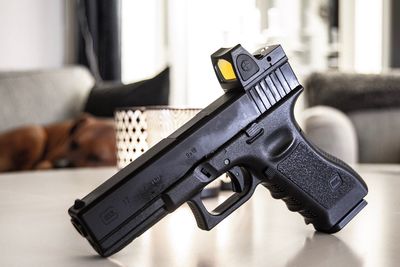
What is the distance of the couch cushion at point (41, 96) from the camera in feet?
7.86

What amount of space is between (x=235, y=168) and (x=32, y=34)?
2.62 metres

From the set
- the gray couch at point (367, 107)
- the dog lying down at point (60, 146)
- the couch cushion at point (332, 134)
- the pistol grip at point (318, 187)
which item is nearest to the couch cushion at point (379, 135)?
the gray couch at point (367, 107)

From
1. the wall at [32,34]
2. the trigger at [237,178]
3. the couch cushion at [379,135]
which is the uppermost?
the trigger at [237,178]

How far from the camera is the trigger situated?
0.63 meters

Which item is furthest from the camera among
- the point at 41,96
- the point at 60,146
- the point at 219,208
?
the point at 41,96

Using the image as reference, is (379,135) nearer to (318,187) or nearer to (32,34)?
(32,34)

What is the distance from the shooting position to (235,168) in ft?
2.05

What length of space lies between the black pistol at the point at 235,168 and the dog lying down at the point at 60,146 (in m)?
1.25

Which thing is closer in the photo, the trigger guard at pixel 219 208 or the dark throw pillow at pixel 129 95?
the trigger guard at pixel 219 208

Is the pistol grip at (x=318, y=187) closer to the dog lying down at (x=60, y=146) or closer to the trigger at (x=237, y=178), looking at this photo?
the trigger at (x=237, y=178)

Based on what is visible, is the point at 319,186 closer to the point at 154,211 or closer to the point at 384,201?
the point at 154,211

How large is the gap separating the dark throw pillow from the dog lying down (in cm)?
13

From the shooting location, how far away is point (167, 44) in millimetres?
3062

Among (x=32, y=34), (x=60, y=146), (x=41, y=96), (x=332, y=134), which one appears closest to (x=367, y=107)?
(x=332, y=134)
